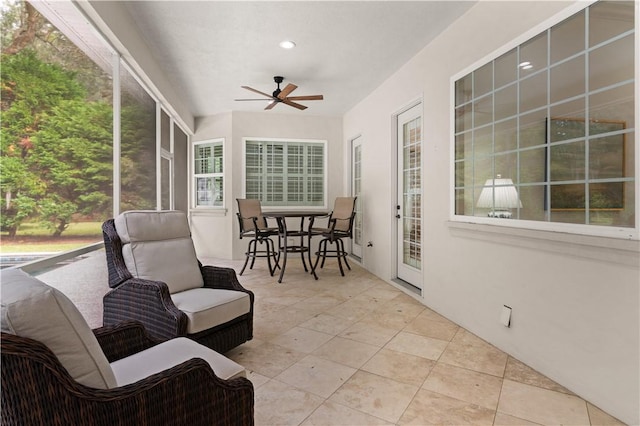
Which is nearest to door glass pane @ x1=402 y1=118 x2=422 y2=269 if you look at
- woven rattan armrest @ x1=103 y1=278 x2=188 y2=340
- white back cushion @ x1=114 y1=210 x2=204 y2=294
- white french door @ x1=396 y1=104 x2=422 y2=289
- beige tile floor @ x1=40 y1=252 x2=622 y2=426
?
white french door @ x1=396 y1=104 x2=422 y2=289

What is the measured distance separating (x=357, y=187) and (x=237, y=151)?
2346 mm

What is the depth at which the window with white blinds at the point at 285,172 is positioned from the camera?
625cm

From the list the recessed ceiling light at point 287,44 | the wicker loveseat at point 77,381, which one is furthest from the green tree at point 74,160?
the recessed ceiling light at point 287,44

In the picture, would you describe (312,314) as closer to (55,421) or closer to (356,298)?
(356,298)

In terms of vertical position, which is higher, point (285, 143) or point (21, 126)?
point (285, 143)

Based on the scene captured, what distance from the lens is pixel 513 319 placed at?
233 centimetres

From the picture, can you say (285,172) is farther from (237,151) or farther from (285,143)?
(237,151)

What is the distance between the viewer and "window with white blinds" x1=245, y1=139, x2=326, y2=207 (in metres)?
6.25

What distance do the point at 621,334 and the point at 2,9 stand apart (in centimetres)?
A: 344

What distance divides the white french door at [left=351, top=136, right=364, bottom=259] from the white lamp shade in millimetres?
2953

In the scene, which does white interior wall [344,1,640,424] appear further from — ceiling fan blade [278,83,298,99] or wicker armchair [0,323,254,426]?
wicker armchair [0,323,254,426]

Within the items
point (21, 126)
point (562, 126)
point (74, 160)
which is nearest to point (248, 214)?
point (74, 160)

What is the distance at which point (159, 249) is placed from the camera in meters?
2.42

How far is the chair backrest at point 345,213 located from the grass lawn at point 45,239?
323 centimetres
